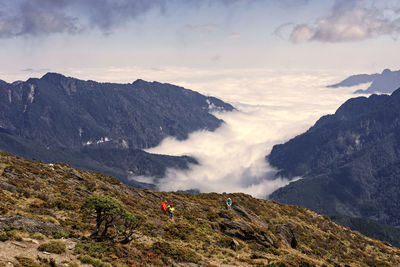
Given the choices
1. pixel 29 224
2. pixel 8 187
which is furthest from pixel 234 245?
pixel 8 187

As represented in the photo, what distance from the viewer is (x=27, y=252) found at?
33.1m

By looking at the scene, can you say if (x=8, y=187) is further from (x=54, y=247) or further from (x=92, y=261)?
(x=92, y=261)

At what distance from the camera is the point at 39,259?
32.0 m

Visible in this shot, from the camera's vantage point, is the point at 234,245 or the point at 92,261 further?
the point at 234,245

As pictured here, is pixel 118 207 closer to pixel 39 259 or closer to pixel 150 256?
pixel 150 256

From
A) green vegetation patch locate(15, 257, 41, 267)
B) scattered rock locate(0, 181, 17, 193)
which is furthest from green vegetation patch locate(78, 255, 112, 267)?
scattered rock locate(0, 181, 17, 193)

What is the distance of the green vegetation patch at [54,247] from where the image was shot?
34.5 metres

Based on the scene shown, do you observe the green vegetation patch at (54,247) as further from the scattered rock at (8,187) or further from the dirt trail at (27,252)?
the scattered rock at (8,187)

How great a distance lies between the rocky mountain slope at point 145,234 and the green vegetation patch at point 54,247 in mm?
91

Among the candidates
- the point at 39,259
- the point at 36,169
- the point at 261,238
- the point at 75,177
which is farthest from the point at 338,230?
the point at 39,259

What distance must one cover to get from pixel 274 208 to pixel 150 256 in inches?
2792

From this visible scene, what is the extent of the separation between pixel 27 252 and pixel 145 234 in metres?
18.2

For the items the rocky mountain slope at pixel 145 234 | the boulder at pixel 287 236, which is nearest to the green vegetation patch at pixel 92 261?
the rocky mountain slope at pixel 145 234

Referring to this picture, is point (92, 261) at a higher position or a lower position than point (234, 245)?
higher
